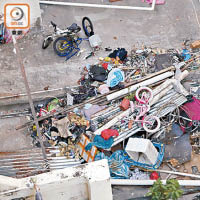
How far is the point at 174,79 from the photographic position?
42.0ft

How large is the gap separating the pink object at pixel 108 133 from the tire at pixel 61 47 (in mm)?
3464

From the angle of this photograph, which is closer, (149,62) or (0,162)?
(0,162)

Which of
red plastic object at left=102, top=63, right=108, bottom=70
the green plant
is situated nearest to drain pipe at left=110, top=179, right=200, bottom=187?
the green plant

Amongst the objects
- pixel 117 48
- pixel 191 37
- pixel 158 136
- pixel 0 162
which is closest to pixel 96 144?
pixel 158 136

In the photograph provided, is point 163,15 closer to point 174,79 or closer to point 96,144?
point 174,79

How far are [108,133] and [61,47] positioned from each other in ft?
12.4

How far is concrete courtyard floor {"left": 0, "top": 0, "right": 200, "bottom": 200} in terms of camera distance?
13.0 meters

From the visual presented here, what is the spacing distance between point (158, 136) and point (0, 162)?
15.4ft

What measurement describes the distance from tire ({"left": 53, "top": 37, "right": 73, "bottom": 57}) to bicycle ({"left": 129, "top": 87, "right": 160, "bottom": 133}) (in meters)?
→ 3.05

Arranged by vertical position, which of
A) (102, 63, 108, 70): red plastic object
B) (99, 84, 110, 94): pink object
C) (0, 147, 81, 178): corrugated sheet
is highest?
(102, 63, 108, 70): red plastic object

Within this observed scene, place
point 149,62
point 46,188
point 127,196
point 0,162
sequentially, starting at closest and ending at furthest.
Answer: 1. point 46,188
2. point 127,196
3. point 0,162
4. point 149,62

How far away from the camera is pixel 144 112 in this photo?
12.2 meters

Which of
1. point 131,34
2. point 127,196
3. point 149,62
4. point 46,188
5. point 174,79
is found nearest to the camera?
point 46,188

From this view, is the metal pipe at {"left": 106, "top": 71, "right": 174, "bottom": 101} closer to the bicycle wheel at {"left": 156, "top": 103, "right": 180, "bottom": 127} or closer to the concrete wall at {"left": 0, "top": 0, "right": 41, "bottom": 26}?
the bicycle wheel at {"left": 156, "top": 103, "right": 180, "bottom": 127}
